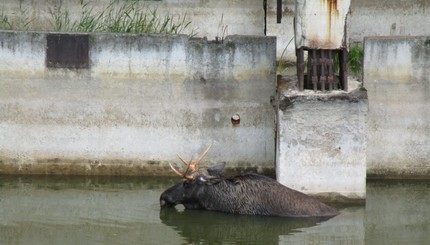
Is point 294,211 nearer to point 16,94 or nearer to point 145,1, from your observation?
point 16,94

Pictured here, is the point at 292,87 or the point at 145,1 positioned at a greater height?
the point at 145,1

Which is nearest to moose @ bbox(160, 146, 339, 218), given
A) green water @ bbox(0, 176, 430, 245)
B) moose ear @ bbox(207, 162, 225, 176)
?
moose ear @ bbox(207, 162, 225, 176)

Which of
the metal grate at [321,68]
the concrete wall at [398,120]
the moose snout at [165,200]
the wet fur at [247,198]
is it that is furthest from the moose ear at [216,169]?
the concrete wall at [398,120]

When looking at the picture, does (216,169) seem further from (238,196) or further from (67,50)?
(67,50)

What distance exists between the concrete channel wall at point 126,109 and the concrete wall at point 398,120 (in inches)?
51.8

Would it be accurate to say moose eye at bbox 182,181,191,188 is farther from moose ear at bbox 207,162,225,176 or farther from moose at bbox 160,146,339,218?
moose ear at bbox 207,162,225,176

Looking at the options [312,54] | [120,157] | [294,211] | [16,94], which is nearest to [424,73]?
[312,54]

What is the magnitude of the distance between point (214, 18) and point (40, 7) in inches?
101

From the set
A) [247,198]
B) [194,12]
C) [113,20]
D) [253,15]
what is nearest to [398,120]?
[247,198]

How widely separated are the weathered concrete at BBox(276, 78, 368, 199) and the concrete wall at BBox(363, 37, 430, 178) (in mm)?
1289

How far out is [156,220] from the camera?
46.0ft

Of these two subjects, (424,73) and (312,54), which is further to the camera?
(424,73)

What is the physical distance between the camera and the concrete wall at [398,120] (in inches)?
616

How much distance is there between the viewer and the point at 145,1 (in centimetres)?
1805
